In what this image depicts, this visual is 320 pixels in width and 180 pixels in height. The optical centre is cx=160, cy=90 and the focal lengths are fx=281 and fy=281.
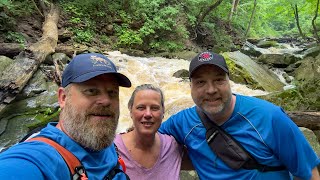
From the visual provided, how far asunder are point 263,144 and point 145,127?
3.52ft

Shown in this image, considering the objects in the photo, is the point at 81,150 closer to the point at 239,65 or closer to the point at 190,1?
the point at 239,65

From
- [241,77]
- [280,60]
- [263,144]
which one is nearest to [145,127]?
[263,144]

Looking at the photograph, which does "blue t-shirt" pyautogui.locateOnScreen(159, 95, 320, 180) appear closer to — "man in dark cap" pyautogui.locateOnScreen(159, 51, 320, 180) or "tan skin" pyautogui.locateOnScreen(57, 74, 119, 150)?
"man in dark cap" pyautogui.locateOnScreen(159, 51, 320, 180)

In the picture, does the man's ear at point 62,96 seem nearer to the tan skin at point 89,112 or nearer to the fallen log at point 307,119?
the tan skin at point 89,112

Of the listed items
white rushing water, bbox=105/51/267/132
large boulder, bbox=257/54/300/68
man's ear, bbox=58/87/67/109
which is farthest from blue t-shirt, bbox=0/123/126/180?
large boulder, bbox=257/54/300/68

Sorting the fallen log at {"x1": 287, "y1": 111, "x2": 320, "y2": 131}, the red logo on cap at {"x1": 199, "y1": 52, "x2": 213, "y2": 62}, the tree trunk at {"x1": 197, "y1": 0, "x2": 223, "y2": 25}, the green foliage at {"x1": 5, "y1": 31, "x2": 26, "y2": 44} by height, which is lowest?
the fallen log at {"x1": 287, "y1": 111, "x2": 320, "y2": 131}

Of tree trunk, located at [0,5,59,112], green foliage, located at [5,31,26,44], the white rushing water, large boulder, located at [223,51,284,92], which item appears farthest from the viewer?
large boulder, located at [223,51,284,92]

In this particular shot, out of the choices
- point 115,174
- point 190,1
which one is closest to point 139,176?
point 115,174

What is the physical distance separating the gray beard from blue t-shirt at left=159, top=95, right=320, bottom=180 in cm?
110

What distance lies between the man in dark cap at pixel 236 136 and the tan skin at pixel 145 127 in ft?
1.11

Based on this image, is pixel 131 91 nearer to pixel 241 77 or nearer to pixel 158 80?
pixel 158 80

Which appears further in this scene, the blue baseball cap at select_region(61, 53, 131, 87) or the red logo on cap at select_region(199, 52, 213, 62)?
the red logo on cap at select_region(199, 52, 213, 62)

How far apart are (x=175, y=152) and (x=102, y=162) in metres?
1.09

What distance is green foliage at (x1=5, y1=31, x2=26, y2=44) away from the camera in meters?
10.2
